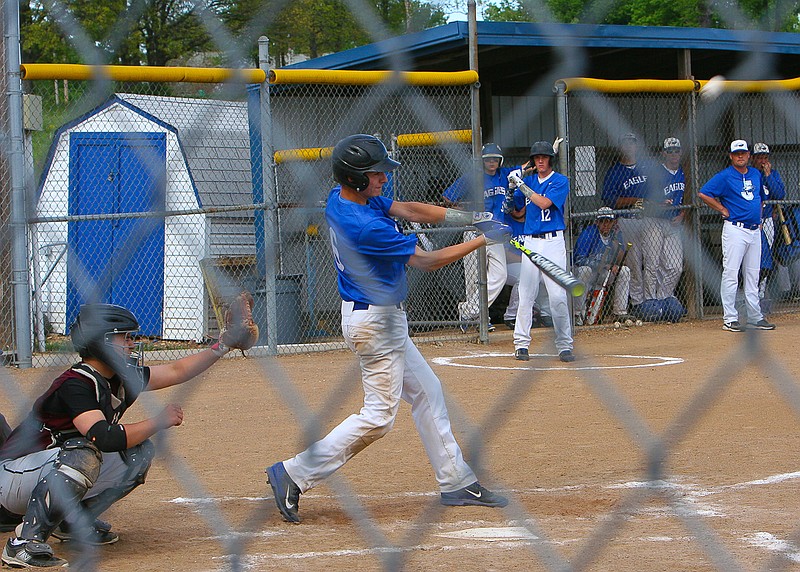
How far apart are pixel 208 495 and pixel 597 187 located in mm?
8717

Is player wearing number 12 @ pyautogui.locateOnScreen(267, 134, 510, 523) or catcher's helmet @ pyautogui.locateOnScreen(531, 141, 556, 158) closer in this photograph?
player wearing number 12 @ pyautogui.locateOnScreen(267, 134, 510, 523)

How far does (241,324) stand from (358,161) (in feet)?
3.07

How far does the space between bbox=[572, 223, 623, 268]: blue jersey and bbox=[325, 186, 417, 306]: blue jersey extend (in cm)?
607

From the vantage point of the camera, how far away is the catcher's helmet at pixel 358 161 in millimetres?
4191

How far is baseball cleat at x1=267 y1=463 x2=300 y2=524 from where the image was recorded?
415 cm

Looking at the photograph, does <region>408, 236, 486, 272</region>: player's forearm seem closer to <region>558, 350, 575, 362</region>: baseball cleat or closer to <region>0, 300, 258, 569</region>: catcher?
<region>0, 300, 258, 569</region>: catcher

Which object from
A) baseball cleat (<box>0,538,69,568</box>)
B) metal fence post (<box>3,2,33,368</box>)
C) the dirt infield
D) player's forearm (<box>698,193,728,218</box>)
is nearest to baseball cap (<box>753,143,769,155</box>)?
player's forearm (<box>698,193,728,218</box>)

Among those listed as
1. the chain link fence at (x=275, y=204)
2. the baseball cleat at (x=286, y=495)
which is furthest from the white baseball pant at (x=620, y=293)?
the baseball cleat at (x=286, y=495)

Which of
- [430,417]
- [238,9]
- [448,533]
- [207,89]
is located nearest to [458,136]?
[207,89]

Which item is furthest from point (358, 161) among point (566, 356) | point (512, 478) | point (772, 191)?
point (772, 191)

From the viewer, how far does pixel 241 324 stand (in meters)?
3.58

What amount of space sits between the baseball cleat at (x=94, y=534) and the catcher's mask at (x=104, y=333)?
1.91ft

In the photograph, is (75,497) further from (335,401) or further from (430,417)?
(335,401)

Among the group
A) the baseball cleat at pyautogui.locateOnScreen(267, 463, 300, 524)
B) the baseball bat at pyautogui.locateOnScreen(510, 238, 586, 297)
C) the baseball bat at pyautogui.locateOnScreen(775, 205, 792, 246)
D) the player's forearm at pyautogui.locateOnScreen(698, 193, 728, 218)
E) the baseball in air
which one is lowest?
the baseball cleat at pyautogui.locateOnScreen(267, 463, 300, 524)
